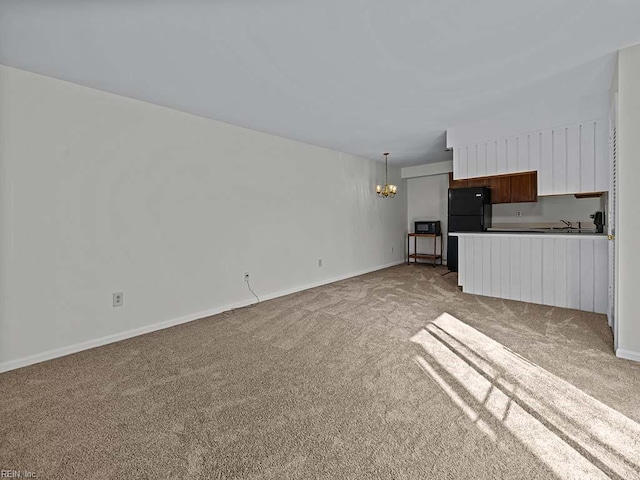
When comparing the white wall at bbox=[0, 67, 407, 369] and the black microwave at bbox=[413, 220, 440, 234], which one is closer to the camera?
Result: the white wall at bbox=[0, 67, 407, 369]

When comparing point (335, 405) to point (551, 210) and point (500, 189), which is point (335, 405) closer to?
point (500, 189)

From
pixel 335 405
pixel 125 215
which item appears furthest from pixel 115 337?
pixel 335 405

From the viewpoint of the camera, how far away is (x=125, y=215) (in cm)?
304

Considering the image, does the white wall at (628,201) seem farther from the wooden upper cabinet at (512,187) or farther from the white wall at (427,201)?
the white wall at (427,201)

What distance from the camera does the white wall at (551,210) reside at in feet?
16.0

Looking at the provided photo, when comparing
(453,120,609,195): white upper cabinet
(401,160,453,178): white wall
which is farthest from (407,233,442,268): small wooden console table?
(453,120,609,195): white upper cabinet

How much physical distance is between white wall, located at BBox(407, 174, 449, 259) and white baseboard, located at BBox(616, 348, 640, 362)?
495 cm

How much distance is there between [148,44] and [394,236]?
6.10m

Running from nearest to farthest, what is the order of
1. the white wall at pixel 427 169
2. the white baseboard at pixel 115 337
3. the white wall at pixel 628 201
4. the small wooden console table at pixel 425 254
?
the white wall at pixel 628 201 < the white baseboard at pixel 115 337 < the white wall at pixel 427 169 < the small wooden console table at pixel 425 254

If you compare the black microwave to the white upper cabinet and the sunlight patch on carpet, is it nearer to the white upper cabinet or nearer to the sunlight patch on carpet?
the white upper cabinet

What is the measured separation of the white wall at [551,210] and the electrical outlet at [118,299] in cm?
594

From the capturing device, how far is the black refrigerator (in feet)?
15.9

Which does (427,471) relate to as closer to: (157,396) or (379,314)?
(157,396)

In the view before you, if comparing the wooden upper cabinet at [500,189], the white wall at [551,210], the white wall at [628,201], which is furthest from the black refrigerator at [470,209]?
the white wall at [628,201]
